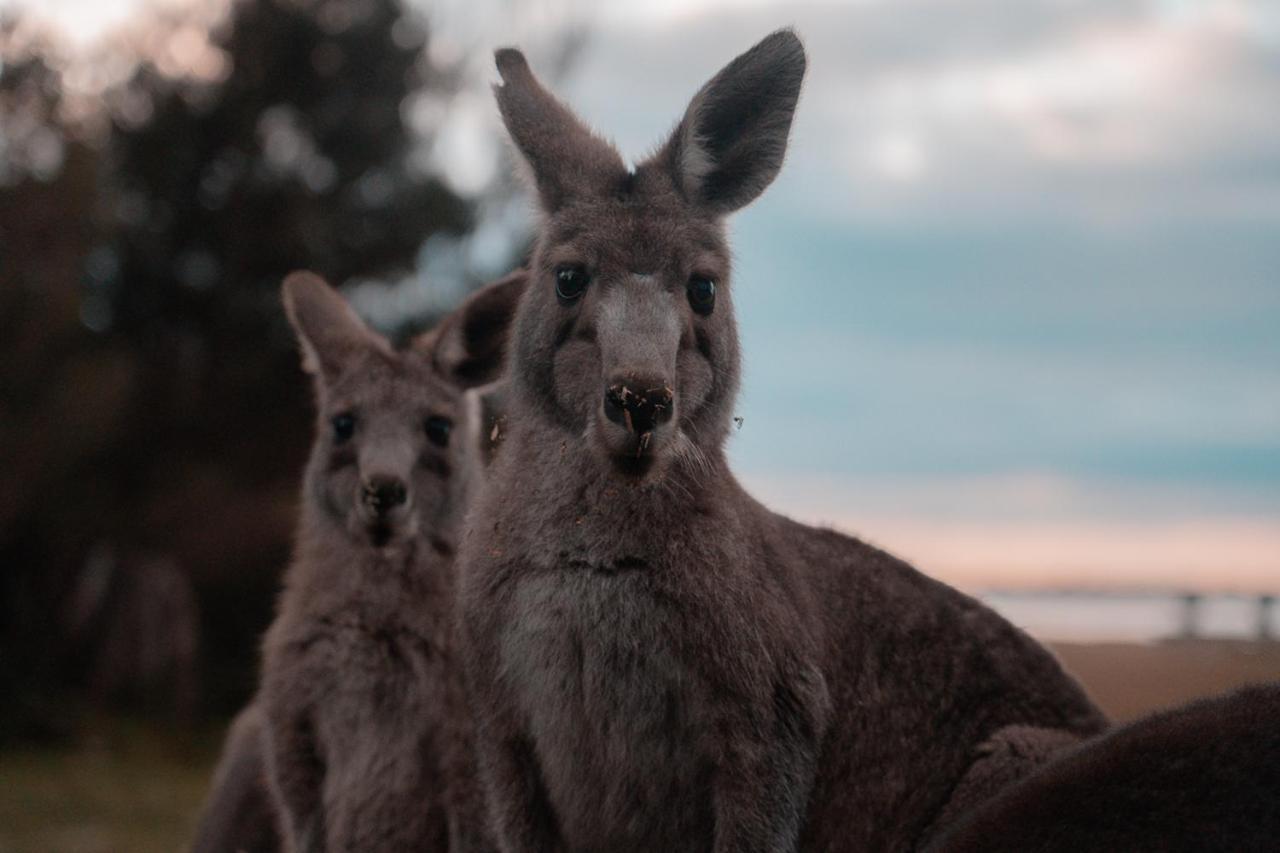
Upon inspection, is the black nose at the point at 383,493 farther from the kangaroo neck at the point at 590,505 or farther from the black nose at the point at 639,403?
the black nose at the point at 639,403

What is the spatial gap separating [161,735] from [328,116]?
358 inches

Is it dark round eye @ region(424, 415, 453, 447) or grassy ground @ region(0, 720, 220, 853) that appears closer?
dark round eye @ region(424, 415, 453, 447)

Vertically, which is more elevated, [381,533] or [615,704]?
[381,533]

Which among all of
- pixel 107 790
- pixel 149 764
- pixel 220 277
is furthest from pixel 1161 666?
pixel 220 277

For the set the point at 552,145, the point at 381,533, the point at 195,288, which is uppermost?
the point at 195,288

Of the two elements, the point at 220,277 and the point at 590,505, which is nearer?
the point at 590,505

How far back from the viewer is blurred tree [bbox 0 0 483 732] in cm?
1955

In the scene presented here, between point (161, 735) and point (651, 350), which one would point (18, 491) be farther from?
point (651, 350)

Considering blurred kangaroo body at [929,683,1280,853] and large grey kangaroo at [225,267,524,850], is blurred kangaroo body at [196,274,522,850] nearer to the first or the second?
large grey kangaroo at [225,267,524,850]

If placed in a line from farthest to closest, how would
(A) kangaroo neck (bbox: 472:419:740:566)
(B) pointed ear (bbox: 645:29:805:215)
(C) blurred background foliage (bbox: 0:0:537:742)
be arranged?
(C) blurred background foliage (bbox: 0:0:537:742), (B) pointed ear (bbox: 645:29:805:215), (A) kangaroo neck (bbox: 472:419:740:566)

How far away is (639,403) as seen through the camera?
4.01 metres

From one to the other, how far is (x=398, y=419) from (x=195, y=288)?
1607 centimetres

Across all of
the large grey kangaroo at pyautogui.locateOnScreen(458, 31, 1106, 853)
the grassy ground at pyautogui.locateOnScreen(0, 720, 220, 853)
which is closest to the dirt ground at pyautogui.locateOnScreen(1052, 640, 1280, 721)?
the large grey kangaroo at pyautogui.locateOnScreen(458, 31, 1106, 853)

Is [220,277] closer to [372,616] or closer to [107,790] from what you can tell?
[107,790]
